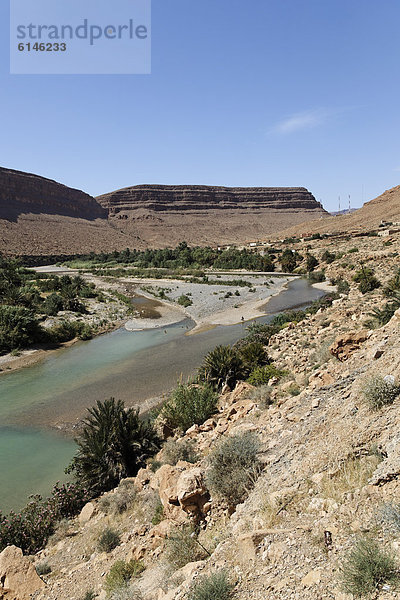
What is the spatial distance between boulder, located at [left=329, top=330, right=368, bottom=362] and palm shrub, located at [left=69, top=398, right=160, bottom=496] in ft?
16.4

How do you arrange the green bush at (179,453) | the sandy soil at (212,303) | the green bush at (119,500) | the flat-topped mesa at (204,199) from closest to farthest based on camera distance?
the green bush at (119,500)
the green bush at (179,453)
the sandy soil at (212,303)
the flat-topped mesa at (204,199)

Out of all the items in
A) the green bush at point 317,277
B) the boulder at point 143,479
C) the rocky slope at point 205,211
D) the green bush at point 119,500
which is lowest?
the green bush at point 119,500

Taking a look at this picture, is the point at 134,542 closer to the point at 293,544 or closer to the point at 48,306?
the point at 293,544

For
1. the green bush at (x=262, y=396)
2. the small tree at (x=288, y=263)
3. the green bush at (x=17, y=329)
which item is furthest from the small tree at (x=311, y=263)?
the green bush at (x=262, y=396)

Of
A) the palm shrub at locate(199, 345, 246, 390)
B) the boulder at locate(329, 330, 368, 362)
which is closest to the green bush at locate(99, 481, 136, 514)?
the palm shrub at locate(199, 345, 246, 390)

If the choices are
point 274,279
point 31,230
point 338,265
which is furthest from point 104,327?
point 31,230

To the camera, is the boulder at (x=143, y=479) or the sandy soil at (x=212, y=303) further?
the sandy soil at (x=212, y=303)

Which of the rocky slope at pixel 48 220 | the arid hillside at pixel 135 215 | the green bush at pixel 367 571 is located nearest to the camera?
the green bush at pixel 367 571

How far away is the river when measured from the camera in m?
8.66

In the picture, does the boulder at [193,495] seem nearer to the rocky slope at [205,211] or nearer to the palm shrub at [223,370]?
the palm shrub at [223,370]

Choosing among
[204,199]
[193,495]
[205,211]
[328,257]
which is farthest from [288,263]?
[204,199]

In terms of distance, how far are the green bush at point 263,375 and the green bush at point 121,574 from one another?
252 inches

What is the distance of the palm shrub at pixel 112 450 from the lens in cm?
725

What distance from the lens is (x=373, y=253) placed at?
39031mm
